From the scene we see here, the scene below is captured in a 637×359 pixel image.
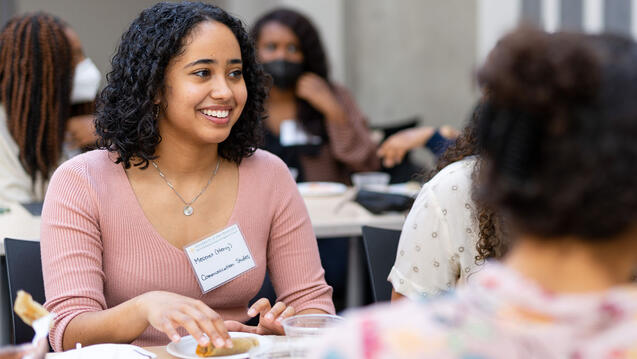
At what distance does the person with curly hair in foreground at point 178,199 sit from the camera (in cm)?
183

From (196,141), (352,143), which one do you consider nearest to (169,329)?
(196,141)

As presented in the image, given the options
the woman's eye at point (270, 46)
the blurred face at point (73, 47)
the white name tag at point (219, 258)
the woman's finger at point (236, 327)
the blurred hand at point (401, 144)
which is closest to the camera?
the woman's finger at point (236, 327)

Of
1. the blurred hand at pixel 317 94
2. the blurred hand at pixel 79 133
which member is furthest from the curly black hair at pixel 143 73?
the blurred hand at pixel 317 94

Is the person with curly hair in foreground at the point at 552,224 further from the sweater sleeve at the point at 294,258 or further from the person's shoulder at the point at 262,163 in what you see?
the person's shoulder at the point at 262,163

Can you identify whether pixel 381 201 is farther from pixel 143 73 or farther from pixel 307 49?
pixel 307 49

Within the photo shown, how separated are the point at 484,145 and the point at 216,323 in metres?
0.77

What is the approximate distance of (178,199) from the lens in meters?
2.01

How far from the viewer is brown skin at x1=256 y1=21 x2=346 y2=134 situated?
435 centimetres

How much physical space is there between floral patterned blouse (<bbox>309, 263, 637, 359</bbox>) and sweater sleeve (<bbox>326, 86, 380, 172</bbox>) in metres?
3.45

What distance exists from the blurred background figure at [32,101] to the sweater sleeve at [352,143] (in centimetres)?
152

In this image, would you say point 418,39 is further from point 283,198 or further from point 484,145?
point 484,145

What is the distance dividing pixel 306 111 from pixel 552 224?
3619mm

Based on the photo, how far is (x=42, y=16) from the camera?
11.0ft

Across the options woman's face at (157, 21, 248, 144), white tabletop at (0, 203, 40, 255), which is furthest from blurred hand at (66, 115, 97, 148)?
woman's face at (157, 21, 248, 144)
